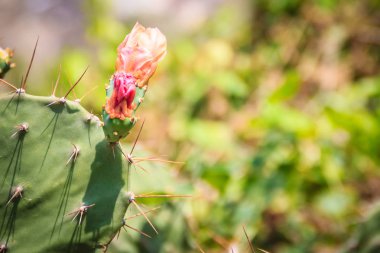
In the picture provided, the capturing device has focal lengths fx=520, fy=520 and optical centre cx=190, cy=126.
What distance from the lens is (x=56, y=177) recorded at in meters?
1.04

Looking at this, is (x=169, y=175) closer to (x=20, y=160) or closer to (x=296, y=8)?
(x=20, y=160)

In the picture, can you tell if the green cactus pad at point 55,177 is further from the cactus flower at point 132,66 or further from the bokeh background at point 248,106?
the bokeh background at point 248,106

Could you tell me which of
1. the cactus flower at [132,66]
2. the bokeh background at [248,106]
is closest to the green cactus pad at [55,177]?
the cactus flower at [132,66]

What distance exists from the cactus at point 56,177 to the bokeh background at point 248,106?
0.37 meters

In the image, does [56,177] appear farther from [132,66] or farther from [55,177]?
[132,66]

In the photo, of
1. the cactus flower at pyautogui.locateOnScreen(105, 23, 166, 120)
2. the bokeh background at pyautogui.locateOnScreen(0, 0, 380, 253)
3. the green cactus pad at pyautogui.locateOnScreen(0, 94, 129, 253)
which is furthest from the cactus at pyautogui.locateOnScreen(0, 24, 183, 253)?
the bokeh background at pyautogui.locateOnScreen(0, 0, 380, 253)

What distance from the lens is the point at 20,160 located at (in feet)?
3.41

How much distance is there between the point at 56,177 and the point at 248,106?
2161mm

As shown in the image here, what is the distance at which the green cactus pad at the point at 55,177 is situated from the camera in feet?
3.42

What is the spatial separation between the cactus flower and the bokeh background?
1.70ft

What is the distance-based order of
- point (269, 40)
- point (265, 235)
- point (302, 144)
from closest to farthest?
1. point (265, 235)
2. point (302, 144)
3. point (269, 40)

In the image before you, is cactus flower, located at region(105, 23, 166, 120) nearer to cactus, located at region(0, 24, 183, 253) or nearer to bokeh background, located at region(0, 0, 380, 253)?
cactus, located at region(0, 24, 183, 253)

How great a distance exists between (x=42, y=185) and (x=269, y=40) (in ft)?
9.58

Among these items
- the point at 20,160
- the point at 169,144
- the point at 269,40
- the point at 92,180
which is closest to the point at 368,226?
the point at 92,180
